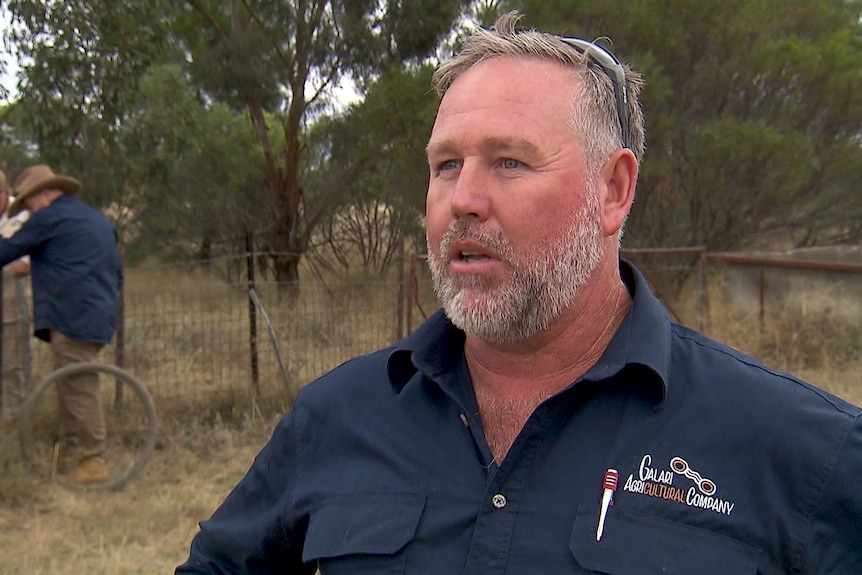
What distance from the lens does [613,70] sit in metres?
1.77

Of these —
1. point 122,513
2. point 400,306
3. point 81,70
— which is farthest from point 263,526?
point 81,70

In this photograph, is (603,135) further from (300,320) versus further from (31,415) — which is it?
(300,320)

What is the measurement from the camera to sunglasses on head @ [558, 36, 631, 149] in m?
1.76

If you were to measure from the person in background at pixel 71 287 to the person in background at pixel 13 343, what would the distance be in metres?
0.41

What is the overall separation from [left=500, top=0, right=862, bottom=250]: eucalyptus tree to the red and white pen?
31.2ft

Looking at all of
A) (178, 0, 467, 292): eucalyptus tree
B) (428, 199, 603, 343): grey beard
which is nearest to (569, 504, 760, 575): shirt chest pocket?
(428, 199, 603, 343): grey beard

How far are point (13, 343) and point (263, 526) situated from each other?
176 inches

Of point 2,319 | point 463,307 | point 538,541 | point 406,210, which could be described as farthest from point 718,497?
point 406,210

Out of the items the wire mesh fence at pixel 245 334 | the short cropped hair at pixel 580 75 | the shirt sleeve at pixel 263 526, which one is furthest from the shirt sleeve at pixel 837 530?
the wire mesh fence at pixel 245 334

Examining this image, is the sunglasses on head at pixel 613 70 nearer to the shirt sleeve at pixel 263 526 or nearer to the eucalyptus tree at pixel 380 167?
the shirt sleeve at pixel 263 526

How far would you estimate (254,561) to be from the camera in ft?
6.10

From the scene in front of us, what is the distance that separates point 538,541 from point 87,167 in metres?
9.31

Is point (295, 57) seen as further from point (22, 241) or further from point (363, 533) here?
point (363, 533)

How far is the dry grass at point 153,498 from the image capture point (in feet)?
14.4
